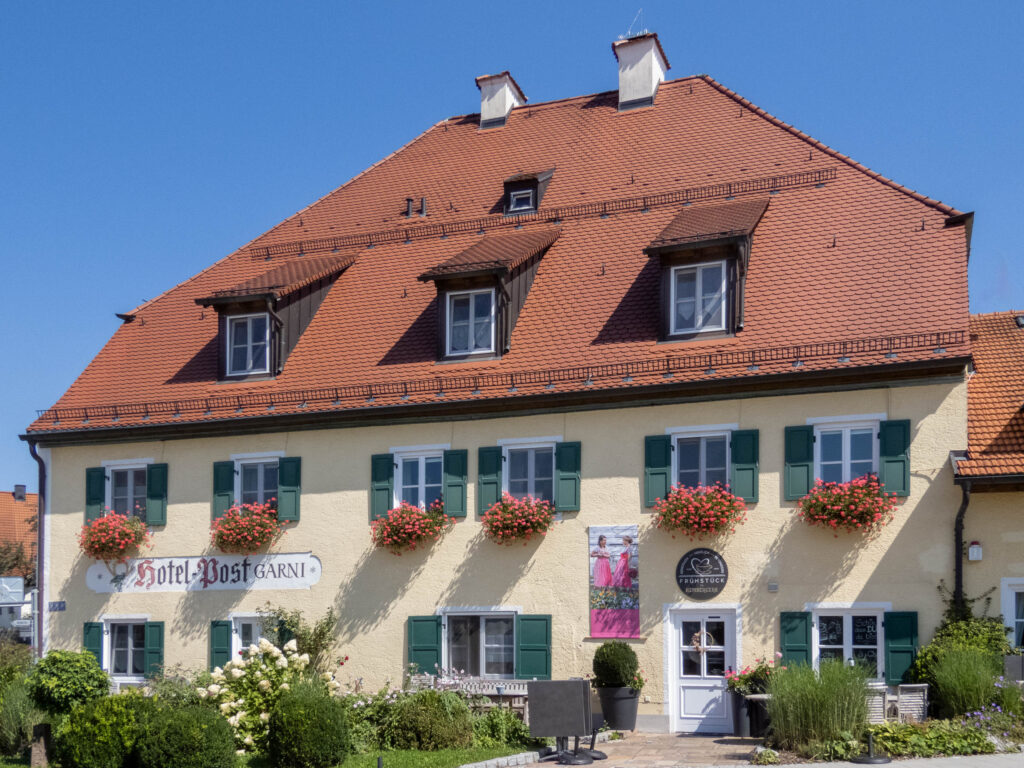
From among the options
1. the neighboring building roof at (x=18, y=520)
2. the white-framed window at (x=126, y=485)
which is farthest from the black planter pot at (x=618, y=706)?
the neighboring building roof at (x=18, y=520)

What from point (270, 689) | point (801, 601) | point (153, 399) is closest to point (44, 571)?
point (153, 399)

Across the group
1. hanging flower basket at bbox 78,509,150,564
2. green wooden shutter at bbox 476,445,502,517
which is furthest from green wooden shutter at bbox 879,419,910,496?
hanging flower basket at bbox 78,509,150,564

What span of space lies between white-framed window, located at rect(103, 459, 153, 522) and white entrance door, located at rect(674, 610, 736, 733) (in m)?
9.43

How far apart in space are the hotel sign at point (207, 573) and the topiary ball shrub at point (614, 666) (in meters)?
5.03

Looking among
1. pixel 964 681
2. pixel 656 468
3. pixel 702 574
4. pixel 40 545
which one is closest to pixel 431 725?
pixel 702 574

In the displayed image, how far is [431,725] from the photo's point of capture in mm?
15984

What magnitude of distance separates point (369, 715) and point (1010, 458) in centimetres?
879

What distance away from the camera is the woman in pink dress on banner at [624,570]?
60.5 ft

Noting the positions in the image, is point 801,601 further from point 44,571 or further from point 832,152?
point 44,571

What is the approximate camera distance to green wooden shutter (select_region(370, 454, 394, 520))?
20.0m

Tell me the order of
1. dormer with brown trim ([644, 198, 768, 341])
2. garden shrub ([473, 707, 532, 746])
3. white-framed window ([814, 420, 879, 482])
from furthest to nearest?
dormer with brown trim ([644, 198, 768, 341]), white-framed window ([814, 420, 879, 482]), garden shrub ([473, 707, 532, 746])

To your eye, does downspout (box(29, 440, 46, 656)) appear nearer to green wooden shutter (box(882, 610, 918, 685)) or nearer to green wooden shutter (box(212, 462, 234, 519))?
green wooden shutter (box(212, 462, 234, 519))

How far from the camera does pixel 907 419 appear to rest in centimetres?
1720

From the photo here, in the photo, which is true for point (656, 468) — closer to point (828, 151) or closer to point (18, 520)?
point (828, 151)
